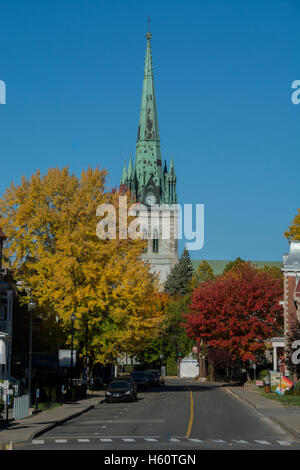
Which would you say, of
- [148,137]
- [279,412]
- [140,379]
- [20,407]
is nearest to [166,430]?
[20,407]

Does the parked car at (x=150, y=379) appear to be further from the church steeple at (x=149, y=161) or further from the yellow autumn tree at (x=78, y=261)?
the church steeple at (x=149, y=161)

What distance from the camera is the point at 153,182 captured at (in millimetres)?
163250

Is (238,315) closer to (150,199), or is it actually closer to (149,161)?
(149,161)

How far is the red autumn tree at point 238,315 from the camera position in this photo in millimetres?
70812

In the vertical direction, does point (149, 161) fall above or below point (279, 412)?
above

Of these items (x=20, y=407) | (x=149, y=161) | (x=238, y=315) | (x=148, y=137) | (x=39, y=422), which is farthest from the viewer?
(x=149, y=161)

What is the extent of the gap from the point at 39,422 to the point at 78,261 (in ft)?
69.9

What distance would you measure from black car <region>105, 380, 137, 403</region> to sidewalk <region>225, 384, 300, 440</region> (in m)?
6.98

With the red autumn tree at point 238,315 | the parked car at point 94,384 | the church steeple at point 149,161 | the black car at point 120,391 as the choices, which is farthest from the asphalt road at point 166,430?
the church steeple at point 149,161

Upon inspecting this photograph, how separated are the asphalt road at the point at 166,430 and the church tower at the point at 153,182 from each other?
108m

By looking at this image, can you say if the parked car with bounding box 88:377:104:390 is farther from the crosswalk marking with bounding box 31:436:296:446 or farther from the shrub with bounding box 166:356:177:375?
the shrub with bounding box 166:356:177:375

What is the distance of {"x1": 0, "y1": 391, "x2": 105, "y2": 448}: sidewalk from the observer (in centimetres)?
2684

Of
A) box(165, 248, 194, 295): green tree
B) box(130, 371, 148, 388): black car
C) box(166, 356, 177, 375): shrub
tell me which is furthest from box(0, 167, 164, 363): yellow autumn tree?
box(165, 248, 194, 295): green tree
